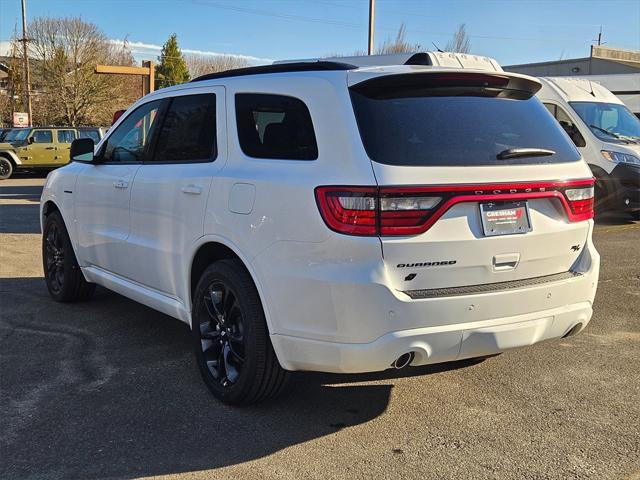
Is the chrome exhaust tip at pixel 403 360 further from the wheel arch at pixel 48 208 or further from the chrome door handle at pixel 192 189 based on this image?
the wheel arch at pixel 48 208

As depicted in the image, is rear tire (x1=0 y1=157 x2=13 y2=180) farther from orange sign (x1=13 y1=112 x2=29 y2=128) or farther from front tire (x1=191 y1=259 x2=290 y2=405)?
front tire (x1=191 y1=259 x2=290 y2=405)

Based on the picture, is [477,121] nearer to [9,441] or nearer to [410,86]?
[410,86]

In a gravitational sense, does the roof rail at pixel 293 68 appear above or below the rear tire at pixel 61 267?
above

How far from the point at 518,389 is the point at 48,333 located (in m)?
3.46

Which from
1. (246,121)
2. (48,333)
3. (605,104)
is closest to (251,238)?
(246,121)

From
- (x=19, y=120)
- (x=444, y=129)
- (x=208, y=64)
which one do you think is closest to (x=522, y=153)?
(x=444, y=129)

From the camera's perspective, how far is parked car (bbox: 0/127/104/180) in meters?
22.0

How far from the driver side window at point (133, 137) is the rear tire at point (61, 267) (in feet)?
3.40

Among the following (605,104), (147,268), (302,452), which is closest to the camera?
(302,452)

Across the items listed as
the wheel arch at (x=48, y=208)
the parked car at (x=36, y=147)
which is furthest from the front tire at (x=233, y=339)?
the parked car at (x=36, y=147)

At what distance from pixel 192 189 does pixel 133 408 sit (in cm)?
129

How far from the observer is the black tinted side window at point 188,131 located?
13.2ft

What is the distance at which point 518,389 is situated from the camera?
4023 mm

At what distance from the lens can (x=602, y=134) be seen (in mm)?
11211
